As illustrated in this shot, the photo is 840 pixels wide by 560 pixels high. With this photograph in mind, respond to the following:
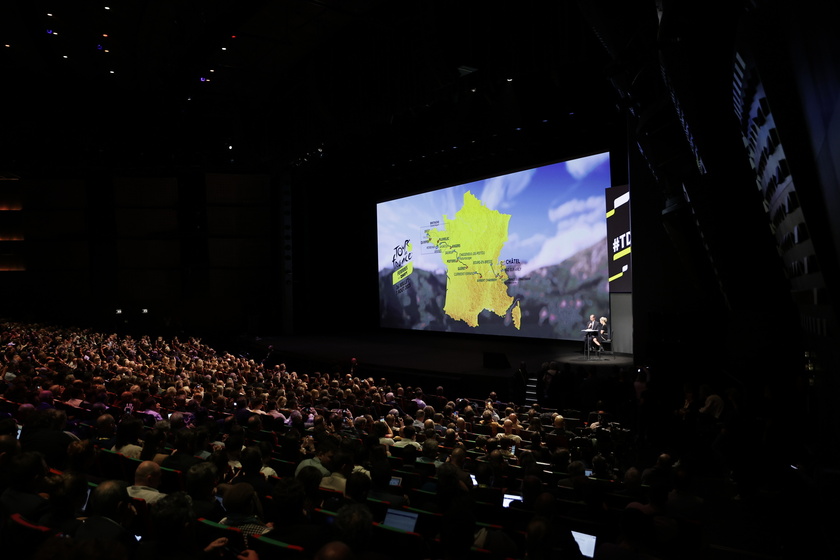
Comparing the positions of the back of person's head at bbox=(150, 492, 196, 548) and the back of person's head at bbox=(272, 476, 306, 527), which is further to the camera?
the back of person's head at bbox=(272, 476, 306, 527)

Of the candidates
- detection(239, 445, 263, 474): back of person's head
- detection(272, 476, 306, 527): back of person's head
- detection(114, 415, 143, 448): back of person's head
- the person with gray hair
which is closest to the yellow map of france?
detection(114, 415, 143, 448): back of person's head

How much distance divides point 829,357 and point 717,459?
8.69 feet

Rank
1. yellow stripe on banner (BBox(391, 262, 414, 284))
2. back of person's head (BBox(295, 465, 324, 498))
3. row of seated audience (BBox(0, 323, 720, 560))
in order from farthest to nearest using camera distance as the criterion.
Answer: yellow stripe on banner (BBox(391, 262, 414, 284)), back of person's head (BBox(295, 465, 324, 498)), row of seated audience (BBox(0, 323, 720, 560))

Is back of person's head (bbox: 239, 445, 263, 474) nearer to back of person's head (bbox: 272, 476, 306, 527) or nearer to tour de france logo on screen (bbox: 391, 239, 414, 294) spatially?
back of person's head (bbox: 272, 476, 306, 527)

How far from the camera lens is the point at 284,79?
20.9m

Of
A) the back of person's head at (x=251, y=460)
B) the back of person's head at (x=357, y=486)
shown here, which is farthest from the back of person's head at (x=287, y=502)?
the back of person's head at (x=251, y=460)

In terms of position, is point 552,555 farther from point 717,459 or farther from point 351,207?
point 351,207

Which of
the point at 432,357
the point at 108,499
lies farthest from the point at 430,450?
the point at 432,357

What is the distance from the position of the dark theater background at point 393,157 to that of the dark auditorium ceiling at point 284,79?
8cm

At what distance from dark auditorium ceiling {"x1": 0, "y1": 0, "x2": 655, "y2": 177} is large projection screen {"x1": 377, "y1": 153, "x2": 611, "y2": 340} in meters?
1.69

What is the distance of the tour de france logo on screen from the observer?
72.3 ft

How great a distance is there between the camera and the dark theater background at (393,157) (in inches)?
197

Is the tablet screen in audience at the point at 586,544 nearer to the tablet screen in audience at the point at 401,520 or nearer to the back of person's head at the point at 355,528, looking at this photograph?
the tablet screen in audience at the point at 401,520

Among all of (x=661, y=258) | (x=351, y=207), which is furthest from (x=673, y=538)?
(x=351, y=207)
